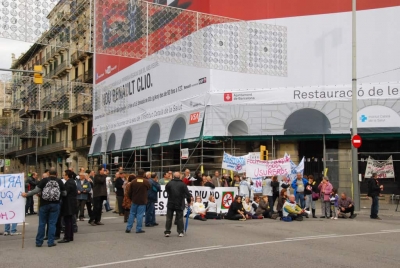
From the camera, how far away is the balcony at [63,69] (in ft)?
182

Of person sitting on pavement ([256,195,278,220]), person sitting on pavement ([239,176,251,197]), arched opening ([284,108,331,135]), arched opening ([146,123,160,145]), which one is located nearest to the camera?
person sitting on pavement ([256,195,278,220])

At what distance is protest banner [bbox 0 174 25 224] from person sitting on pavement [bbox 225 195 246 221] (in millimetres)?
7299

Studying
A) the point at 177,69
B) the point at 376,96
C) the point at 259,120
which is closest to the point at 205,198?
the point at 259,120

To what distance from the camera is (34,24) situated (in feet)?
52.3

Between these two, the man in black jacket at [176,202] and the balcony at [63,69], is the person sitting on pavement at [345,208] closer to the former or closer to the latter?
the man in black jacket at [176,202]

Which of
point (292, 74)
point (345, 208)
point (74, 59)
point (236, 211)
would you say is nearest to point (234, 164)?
point (236, 211)

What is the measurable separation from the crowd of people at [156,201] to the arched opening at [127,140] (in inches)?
530

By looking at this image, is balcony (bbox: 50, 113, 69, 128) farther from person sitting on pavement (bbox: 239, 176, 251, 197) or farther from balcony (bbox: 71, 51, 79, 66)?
person sitting on pavement (bbox: 239, 176, 251, 197)

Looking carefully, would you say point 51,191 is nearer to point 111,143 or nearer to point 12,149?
point 111,143

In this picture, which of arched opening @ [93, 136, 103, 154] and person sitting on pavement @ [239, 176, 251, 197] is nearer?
person sitting on pavement @ [239, 176, 251, 197]

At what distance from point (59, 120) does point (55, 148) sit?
142 inches

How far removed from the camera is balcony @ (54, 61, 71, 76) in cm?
5550

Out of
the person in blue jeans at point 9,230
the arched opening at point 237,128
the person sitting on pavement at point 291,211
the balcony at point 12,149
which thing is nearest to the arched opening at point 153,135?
the arched opening at point 237,128

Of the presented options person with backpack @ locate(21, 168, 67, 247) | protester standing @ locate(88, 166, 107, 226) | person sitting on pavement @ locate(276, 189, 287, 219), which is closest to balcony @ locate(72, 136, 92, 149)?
person sitting on pavement @ locate(276, 189, 287, 219)
